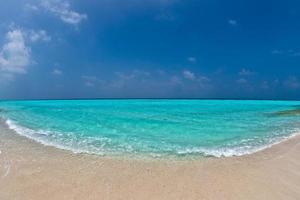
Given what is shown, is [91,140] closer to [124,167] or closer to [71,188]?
[124,167]

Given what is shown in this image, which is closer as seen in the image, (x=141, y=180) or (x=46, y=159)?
(x=141, y=180)

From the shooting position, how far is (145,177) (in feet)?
19.9

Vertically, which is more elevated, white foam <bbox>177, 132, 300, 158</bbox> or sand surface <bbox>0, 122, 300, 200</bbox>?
white foam <bbox>177, 132, 300, 158</bbox>

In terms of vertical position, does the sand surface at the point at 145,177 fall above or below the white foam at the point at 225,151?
below

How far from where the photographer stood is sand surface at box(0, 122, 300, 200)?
202 inches

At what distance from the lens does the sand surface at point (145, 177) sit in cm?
514

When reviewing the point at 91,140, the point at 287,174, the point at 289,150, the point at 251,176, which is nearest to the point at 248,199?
the point at 251,176

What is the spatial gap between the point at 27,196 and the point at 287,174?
5295mm

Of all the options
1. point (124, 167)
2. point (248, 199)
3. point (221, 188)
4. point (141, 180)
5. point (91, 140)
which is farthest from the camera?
point (91, 140)

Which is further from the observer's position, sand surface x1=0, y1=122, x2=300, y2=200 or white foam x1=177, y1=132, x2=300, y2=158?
white foam x1=177, y1=132, x2=300, y2=158

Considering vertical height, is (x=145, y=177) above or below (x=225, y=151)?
below

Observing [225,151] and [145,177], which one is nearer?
[145,177]

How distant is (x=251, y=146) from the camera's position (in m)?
9.21

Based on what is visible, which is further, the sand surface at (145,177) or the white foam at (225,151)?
the white foam at (225,151)
